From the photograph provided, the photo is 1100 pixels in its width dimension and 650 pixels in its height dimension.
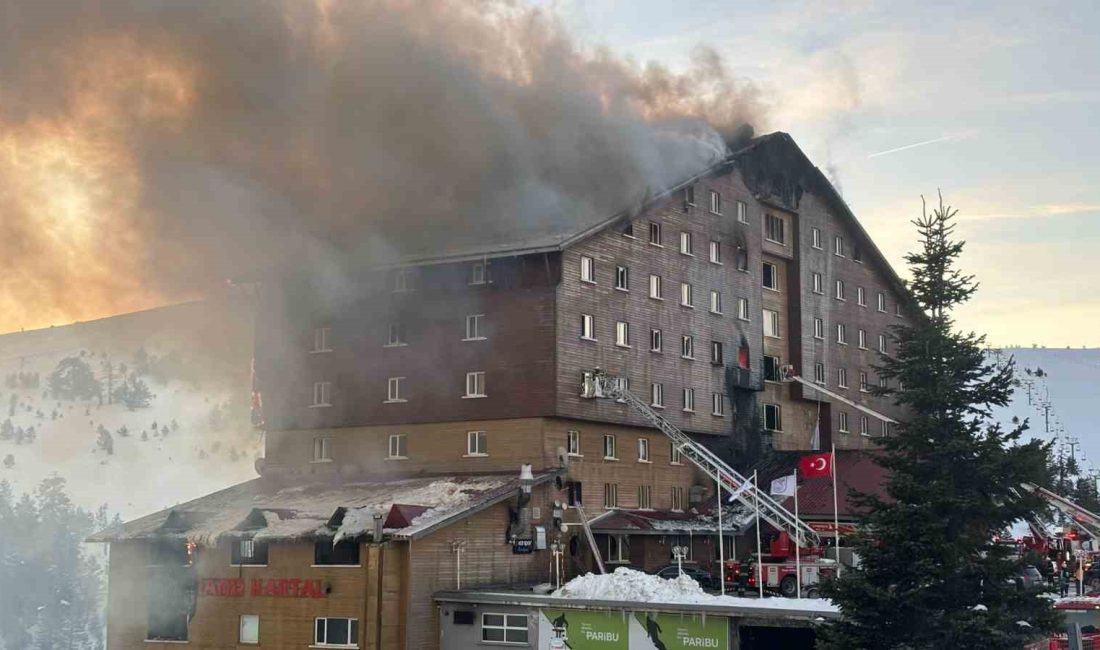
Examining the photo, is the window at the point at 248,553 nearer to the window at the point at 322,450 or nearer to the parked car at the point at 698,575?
the window at the point at 322,450

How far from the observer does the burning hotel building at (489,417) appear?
45.0 m

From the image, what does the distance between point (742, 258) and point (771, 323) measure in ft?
13.3

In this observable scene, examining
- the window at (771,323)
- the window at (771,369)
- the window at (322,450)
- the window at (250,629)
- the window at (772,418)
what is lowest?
the window at (250,629)

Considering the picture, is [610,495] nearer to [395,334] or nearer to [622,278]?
[622,278]

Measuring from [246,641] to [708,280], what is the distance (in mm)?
26574

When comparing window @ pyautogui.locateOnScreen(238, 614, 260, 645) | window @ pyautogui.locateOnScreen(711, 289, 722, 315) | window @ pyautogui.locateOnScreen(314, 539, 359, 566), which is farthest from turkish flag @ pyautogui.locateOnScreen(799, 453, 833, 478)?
window @ pyautogui.locateOnScreen(238, 614, 260, 645)

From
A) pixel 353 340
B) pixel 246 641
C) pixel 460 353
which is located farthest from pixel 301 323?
pixel 246 641

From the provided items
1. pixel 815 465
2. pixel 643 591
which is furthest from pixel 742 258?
pixel 643 591

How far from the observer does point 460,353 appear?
2082 inches

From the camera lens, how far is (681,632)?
40062 millimetres

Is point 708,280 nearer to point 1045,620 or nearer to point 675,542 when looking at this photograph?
point 675,542

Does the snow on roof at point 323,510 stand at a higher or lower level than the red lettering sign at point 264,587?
higher

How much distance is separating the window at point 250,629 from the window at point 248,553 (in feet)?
6.02

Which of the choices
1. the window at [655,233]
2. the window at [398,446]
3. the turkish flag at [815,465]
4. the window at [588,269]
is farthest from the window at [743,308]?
the window at [398,446]
